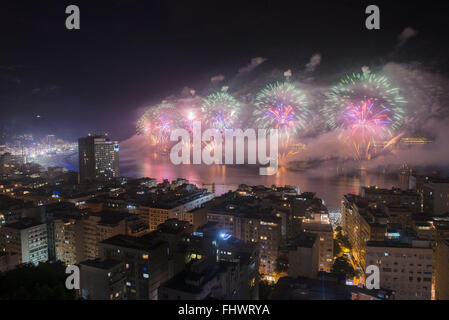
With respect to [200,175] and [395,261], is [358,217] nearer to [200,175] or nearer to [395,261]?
[395,261]

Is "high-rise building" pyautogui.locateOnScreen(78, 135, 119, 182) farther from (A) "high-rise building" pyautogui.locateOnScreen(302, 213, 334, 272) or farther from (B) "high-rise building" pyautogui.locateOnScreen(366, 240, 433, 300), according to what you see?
(B) "high-rise building" pyautogui.locateOnScreen(366, 240, 433, 300)

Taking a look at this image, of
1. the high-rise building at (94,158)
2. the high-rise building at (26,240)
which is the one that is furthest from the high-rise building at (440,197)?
the high-rise building at (94,158)

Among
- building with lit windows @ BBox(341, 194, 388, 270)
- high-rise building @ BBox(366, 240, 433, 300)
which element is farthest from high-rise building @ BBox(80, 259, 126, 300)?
building with lit windows @ BBox(341, 194, 388, 270)

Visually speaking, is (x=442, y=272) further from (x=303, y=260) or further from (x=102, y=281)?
(x=102, y=281)

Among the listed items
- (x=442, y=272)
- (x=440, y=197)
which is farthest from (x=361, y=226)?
(x=440, y=197)
